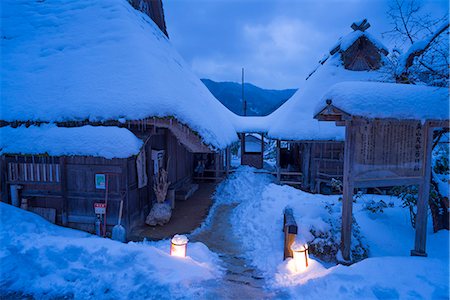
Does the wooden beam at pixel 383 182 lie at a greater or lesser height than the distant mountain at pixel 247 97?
lesser

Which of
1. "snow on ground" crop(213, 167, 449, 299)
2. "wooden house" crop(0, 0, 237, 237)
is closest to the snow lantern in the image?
"snow on ground" crop(213, 167, 449, 299)

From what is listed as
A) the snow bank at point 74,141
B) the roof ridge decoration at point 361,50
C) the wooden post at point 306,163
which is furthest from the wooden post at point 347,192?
the roof ridge decoration at point 361,50

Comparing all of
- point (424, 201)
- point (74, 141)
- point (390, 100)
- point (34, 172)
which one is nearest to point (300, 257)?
point (424, 201)

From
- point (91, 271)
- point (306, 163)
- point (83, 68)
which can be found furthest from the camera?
point (306, 163)

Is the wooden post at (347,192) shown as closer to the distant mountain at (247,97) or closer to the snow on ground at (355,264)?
the snow on ground at (355,264)

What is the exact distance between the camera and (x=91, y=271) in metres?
3.57

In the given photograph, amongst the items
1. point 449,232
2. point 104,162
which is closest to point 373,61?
point 449,232

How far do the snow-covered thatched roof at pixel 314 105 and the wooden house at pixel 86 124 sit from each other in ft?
16.5

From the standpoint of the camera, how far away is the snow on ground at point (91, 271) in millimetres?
3248

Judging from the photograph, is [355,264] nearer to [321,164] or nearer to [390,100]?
[390,100]

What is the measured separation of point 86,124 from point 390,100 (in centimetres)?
671

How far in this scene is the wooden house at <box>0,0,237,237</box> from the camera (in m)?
6.28

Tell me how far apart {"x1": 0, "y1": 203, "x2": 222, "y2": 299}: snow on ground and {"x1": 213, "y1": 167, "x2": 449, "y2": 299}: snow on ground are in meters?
1.70

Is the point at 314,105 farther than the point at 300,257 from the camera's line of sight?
Yes
